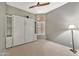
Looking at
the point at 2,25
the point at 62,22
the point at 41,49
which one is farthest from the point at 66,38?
the point at 2,25

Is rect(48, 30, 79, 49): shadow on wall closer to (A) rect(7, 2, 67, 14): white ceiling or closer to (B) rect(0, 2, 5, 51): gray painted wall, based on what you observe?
(A) rect(7, 2, 67, 14): white ceiling

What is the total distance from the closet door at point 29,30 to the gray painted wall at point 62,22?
365 millimetres

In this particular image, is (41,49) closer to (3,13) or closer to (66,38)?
(66,38)

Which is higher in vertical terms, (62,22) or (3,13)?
(3,13)

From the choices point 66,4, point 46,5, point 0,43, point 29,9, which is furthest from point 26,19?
point 66,4

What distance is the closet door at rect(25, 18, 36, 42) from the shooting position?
2471mm

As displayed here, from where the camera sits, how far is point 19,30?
8.05 feet

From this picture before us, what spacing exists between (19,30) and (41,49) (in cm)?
70

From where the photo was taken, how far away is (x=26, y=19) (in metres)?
2.48

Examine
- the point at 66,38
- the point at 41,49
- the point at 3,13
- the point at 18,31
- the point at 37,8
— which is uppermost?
the point at 37,8

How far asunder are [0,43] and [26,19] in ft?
2.66

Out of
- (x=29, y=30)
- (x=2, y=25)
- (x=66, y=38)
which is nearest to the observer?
(x=2, y=25)

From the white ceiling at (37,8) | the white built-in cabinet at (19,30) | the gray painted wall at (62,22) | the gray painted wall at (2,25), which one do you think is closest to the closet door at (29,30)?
the white built-in cabinet at (19,30)

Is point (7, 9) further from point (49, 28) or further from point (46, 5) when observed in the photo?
point (49, 28)
